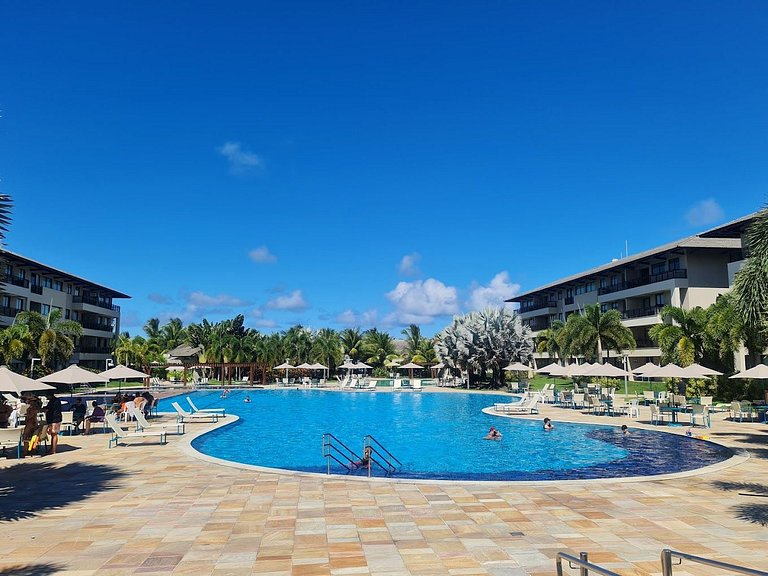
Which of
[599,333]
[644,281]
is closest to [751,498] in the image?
[599,333]

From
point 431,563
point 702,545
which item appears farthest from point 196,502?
point 702,545

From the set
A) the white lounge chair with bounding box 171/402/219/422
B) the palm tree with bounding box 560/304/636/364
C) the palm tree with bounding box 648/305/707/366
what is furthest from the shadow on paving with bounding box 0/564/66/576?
the palm tree with bounding box 560/304/636/364

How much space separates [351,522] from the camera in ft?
26.6

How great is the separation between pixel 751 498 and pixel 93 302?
59.9 meters

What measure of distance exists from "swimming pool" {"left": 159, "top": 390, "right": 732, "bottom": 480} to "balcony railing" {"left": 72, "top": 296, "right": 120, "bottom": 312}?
3215 centimetres

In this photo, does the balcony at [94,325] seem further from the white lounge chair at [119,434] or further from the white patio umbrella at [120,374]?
the white lounge chair at [119,434]

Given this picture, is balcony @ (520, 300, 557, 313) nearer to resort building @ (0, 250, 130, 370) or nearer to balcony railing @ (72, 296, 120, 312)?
resort building @ (0, 250, 130, 370)

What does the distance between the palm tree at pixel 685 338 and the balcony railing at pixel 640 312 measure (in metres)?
12.8

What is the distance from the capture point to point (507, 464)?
52.6 feet

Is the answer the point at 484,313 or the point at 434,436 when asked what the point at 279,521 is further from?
the point at 484,313

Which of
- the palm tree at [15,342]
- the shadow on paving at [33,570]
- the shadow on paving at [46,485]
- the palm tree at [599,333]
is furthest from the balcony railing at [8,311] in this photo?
the shadow on paving at [33,570]

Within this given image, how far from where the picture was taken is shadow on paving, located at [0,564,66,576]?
6111mm

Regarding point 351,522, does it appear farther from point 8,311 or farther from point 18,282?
point 18,282

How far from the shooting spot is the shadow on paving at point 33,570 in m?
6.11
